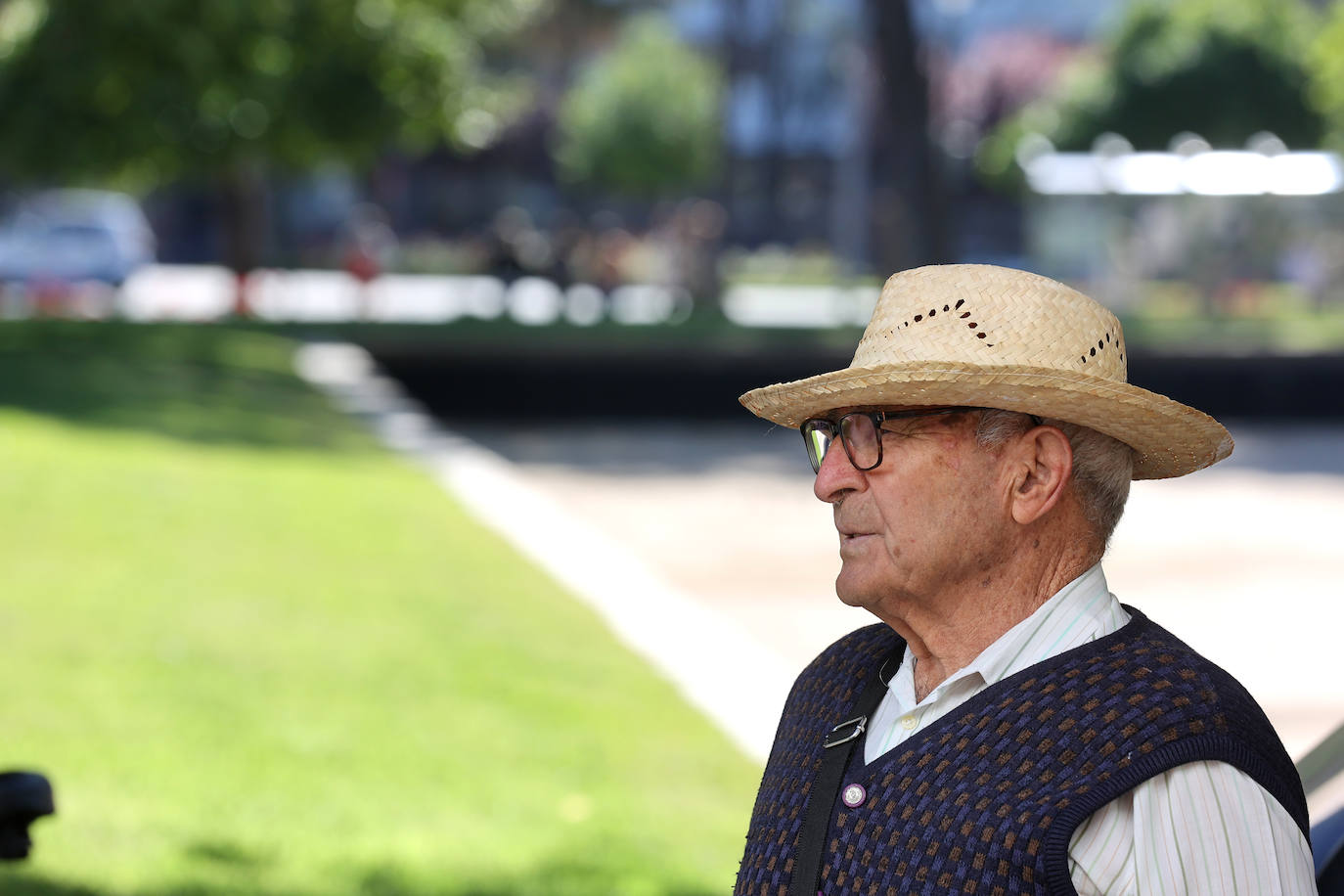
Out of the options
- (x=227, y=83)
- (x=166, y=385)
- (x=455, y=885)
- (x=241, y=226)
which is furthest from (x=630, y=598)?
(x=241, y=226)

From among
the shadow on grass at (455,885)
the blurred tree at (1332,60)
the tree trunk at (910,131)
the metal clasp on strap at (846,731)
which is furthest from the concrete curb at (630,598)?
the blurred tree at (1332,60)

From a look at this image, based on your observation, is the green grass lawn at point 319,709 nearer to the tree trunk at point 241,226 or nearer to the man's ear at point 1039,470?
the man's ear at point 1039,470

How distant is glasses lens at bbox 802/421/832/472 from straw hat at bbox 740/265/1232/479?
1.5 inches

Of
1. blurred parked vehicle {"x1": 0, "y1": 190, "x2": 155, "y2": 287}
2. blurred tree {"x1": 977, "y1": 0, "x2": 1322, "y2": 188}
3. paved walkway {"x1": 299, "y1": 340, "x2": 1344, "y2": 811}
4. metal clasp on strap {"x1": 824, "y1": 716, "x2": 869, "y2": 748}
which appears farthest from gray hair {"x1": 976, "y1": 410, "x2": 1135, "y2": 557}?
blurred tree {"x1": 977, "y1": 0, "x2": 1322, "y2": 188}

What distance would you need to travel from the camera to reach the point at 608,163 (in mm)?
60281

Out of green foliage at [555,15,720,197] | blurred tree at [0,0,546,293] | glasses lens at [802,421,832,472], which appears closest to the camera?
glasses lens at [802,421,832,472]

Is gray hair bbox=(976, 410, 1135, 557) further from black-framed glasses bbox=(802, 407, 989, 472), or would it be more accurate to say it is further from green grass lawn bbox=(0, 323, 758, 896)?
green grass lawn bbox=(0, 323, 758, 896)

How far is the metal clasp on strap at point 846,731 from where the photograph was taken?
2.37m

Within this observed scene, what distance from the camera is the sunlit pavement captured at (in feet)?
30.5

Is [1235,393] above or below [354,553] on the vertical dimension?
above

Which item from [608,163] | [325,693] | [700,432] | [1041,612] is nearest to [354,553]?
[325,693]

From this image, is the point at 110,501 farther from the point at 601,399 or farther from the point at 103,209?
the point at 103,209

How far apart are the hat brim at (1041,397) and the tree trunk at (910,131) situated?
19794 mm

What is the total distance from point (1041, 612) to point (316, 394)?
1619cm
